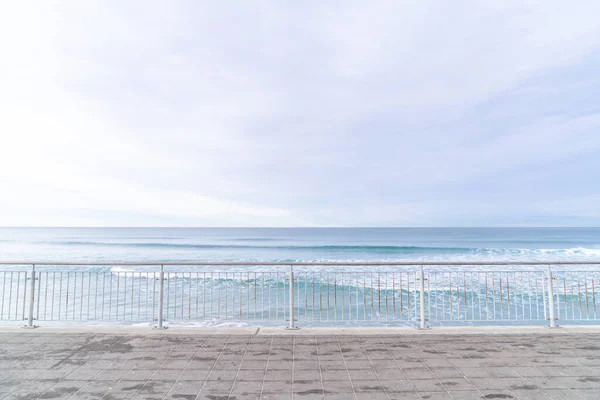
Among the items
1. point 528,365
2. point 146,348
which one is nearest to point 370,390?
point 528,365

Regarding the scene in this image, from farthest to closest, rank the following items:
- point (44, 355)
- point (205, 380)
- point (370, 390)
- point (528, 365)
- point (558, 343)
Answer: point (558, 343) → point (44, 355) → point (528, 365) → point (205, 380) → point (370, 390)

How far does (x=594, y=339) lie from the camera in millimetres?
5766

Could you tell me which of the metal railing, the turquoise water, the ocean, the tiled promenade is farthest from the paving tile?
the turquoise water

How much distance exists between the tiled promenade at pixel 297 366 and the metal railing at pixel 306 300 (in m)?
0.60

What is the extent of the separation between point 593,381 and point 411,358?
2.20 m

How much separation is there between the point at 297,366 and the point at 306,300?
2219mm

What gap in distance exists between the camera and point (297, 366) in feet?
15.4

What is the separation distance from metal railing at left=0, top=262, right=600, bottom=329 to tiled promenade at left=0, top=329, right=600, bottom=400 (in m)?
0.60

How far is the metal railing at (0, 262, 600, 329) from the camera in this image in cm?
651

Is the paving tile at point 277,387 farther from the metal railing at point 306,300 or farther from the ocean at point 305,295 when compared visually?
the ocean at point 305,295

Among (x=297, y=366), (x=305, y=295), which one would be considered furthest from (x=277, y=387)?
(x=305, y=295)

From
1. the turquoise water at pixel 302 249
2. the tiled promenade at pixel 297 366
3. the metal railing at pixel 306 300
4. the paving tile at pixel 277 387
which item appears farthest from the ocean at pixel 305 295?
the turquoise water at pixel 302 249

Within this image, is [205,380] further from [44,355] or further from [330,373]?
[44,355]

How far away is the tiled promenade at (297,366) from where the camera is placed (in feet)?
12.9
